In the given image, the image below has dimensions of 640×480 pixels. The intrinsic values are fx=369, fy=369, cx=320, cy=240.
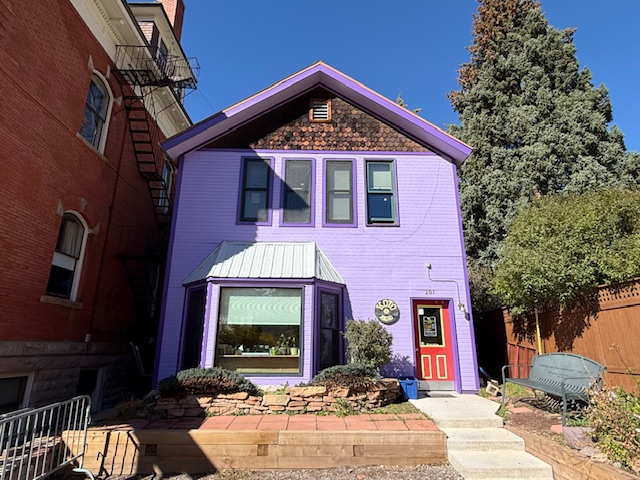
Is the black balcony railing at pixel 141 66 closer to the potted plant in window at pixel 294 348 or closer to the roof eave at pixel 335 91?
the roof eave at pixel 335 91

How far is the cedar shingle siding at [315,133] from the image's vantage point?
11.2m

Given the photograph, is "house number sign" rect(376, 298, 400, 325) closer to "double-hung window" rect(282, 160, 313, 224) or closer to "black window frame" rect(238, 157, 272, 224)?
"double-hung window" rect(282, 160, 313, 224)

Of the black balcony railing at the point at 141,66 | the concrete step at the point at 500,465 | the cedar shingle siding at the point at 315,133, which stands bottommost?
the concrete step at the point at 500,465

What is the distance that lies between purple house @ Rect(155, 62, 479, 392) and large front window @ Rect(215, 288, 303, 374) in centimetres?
2

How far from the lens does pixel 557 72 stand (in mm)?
18547

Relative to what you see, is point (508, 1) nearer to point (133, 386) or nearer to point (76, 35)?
point (76, 35)

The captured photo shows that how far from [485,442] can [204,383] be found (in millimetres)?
5222

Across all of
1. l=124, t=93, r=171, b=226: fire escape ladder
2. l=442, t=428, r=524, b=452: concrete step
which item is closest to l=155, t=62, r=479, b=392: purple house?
l=124, t=93, r=171, b=226: fire escape ladder

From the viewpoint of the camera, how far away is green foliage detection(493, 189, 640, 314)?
316 inches

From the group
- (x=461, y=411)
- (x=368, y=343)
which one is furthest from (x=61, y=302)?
(x=461, y=411)

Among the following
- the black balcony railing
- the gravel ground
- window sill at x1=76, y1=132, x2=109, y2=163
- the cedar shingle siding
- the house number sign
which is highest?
the black balcony railing

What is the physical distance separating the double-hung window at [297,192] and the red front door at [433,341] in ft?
13.2

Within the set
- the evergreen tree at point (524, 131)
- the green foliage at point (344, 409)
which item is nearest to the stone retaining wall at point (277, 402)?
the green foliage at point (344, 409)

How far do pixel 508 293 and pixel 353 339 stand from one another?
462 centimetres
